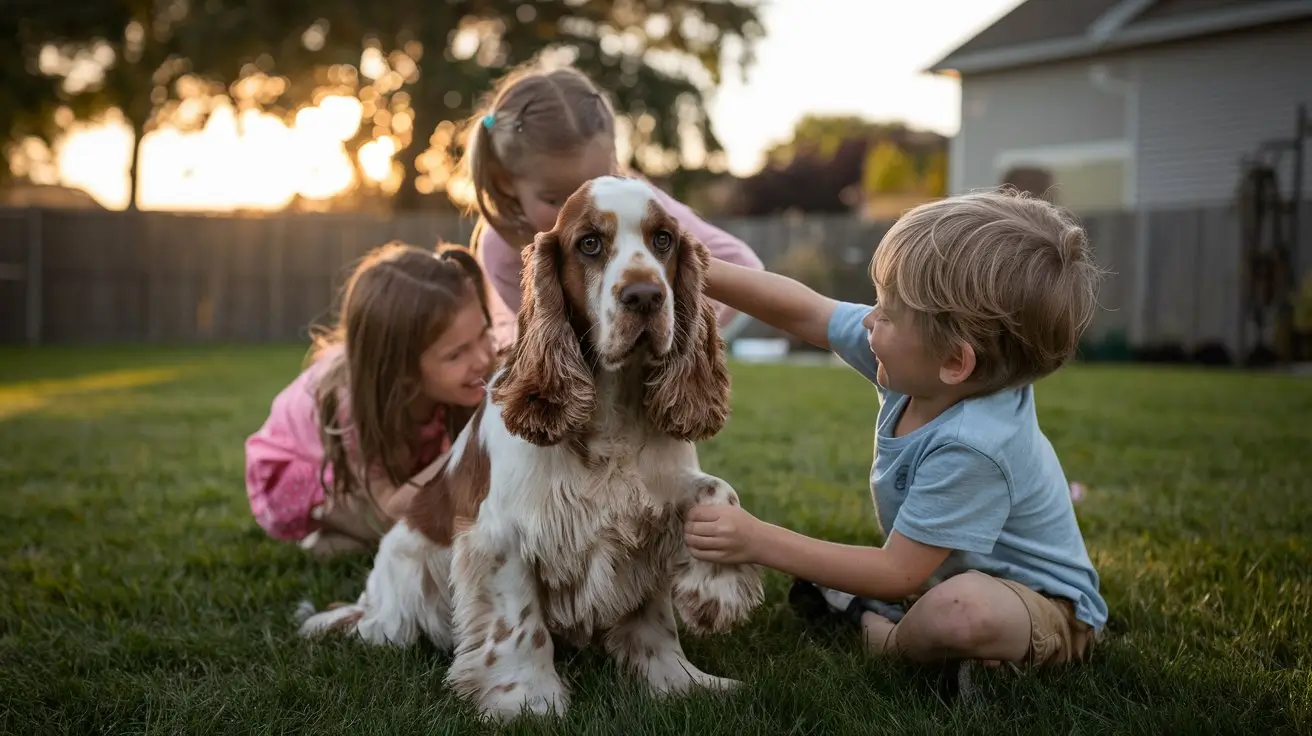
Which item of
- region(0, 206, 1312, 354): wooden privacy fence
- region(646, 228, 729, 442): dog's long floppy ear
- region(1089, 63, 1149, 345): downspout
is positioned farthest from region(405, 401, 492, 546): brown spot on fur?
region(1089, 63, 1149, 345): downspout

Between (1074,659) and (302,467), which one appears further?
(302,467)

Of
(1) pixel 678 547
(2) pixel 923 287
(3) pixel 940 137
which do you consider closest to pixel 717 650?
(1) pixel 678 547

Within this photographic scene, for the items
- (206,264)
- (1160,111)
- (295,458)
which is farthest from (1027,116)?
Result: (295,458)

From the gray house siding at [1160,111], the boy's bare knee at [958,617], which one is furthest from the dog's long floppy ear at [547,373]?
the gray house siding at [1160,111]

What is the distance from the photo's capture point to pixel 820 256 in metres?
18.6

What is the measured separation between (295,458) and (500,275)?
1.07 meters

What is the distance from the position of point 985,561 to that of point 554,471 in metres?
1.08

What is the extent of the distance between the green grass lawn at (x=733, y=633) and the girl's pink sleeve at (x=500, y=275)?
104 cm

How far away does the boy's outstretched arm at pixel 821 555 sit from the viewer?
251 centimetres

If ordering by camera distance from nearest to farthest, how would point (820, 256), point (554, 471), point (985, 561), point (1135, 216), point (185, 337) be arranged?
point (554, 471) < point (985, 561) < point (1135, 216) < point (820, 256) < point (185, 337)

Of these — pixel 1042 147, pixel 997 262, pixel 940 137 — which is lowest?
pixel 997 262

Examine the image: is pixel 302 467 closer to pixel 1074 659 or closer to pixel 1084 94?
pixel 1074 659

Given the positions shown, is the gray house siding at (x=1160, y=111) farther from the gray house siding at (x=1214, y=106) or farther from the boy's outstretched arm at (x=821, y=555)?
the boy's outstretched arm at (x=821, y=555)

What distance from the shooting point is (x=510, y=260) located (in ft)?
13.9
